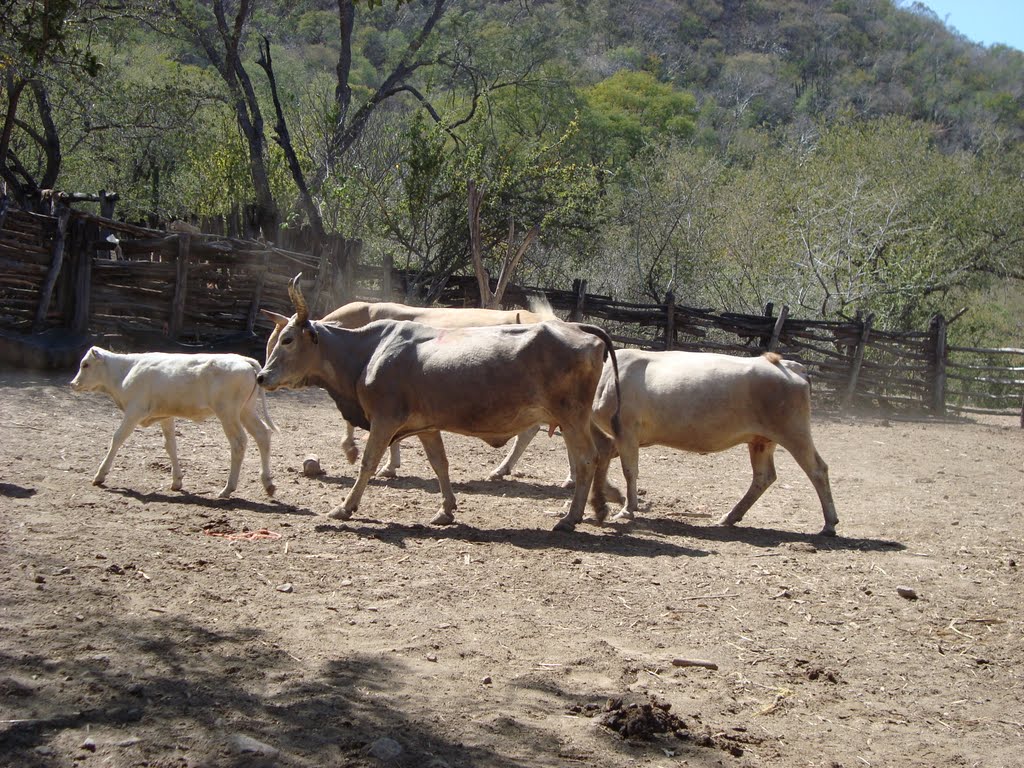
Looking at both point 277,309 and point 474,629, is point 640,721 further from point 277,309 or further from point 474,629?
point 277,309

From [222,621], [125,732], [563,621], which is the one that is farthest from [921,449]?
[125,732]

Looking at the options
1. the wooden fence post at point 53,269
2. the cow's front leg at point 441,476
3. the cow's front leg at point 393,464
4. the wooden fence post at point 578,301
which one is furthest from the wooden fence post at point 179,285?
the cow's front leg at point 441,476

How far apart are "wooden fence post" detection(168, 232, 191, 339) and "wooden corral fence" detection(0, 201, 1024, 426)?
14mm

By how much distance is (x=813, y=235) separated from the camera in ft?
79.9

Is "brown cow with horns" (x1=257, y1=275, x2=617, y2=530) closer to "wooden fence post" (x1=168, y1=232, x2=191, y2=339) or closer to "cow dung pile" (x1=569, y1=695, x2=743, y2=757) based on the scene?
"cow dung pile" (x1=569, y1=695, x2=743, y2=757)

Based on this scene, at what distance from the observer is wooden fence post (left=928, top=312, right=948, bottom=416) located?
868 inches

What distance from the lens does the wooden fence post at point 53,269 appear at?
14211 mm

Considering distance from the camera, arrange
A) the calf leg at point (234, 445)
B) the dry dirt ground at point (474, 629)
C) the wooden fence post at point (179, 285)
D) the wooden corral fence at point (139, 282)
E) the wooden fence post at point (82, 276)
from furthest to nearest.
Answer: the wooden fence post at point (179, 285) → the wooden fence post at point (82, 276) → the wooden corral fence at point (139, 282) → the calf leg at point (234, 445) → the dry dirt ground at point (474, 629)

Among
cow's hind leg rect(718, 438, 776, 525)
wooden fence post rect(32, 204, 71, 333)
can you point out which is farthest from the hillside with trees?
cow's hind leg rect(718, 438, 776, 525)

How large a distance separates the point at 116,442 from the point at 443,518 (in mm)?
2594

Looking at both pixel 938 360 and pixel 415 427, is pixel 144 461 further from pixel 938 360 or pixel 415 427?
pixel 938 360

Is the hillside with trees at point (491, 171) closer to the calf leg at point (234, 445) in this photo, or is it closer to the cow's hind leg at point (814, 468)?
the calf leg at point (234, 445)

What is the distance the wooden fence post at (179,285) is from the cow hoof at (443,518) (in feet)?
28.1

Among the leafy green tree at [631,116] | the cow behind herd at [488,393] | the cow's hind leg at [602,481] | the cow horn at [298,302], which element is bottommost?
the cow's hind leg at [602,481]
